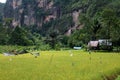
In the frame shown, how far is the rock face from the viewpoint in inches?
5771

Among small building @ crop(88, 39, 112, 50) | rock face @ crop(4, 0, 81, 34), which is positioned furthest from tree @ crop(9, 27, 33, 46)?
rock face @ crop(4, 0, 81, 34)

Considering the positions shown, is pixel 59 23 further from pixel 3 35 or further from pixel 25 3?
pixel 3 35

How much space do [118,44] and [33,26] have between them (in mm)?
104175

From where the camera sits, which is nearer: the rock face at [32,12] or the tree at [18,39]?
the tree at [18,39]

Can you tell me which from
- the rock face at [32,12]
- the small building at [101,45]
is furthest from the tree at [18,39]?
the rock face at [32,12]

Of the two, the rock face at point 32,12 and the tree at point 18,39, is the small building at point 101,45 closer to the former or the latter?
the tree at point 18,39

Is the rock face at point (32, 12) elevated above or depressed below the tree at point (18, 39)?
above

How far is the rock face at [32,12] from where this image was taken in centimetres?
14657

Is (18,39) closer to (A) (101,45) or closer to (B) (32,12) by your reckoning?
(A) (101,45)

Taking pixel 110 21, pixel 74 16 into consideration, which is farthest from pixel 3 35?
pixel 74 16

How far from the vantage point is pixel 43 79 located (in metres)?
13.8

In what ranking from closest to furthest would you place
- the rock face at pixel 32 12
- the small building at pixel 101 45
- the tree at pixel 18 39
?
1. the small building at pixel 101 45
2. the tree at pixel 18 39
3. the rock face at pixel 32 12

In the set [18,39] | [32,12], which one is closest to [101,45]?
[18,39]

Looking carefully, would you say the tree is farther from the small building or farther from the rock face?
the rock face
